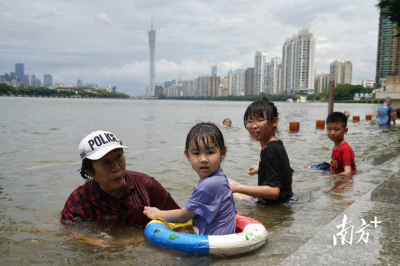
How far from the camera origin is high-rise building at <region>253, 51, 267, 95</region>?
189m

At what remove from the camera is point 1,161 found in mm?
9852

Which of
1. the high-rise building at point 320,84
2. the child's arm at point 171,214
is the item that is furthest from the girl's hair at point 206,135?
the high-rise building at point 320,84

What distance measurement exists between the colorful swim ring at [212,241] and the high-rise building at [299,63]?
163017mm

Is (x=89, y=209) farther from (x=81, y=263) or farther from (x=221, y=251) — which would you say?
(x=221, y=251)

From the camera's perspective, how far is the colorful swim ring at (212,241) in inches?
118

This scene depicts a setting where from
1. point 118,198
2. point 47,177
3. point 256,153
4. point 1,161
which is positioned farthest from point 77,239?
point 256,153

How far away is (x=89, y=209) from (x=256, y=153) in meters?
8.70

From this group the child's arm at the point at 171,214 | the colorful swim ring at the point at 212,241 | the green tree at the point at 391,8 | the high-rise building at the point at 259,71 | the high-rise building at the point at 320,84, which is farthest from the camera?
the high-rise building at the point at 259,71

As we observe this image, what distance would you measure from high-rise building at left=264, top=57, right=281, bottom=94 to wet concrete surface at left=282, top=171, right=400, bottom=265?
7045 inches

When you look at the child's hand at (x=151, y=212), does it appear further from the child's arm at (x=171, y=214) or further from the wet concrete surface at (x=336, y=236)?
the wet concrete surface at (x=336, y=236)

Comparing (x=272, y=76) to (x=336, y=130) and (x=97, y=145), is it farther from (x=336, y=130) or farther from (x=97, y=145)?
(x=97, y=145)

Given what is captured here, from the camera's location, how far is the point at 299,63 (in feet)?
537

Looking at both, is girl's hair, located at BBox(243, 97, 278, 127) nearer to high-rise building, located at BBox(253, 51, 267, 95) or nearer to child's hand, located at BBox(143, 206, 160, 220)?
child's hand, located at BBox(143, 206, 160, 220)

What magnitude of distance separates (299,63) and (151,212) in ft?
552
